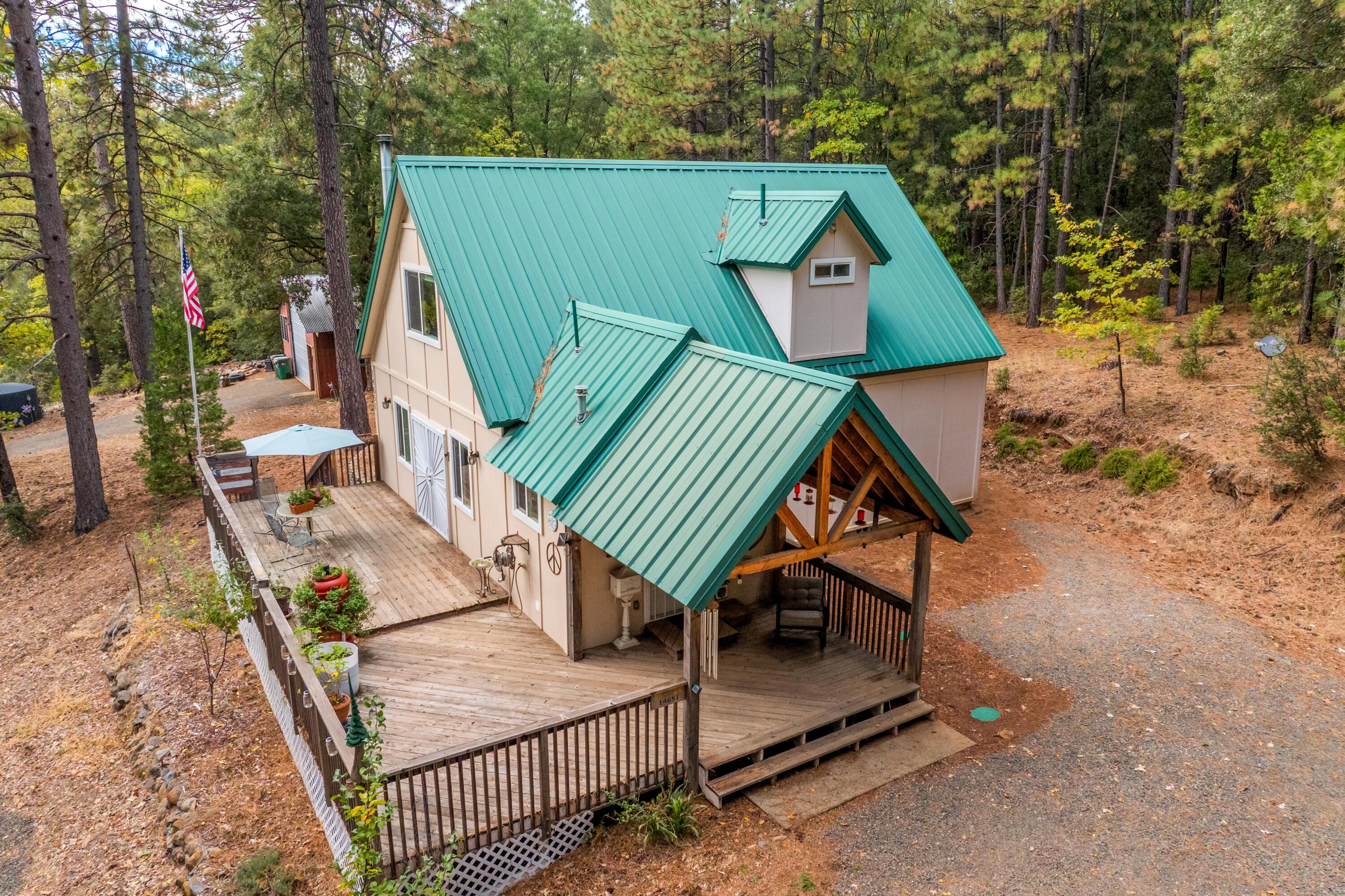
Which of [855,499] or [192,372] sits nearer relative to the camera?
[855,499]

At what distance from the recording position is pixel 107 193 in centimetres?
2305

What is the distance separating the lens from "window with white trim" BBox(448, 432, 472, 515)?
1261 centimetres

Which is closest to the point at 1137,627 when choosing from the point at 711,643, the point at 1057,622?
the point at 1057,622

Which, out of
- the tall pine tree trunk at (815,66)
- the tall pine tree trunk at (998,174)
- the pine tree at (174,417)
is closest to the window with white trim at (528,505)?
the pine tree at (174,417)

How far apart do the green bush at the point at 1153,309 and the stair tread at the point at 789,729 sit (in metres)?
14.6

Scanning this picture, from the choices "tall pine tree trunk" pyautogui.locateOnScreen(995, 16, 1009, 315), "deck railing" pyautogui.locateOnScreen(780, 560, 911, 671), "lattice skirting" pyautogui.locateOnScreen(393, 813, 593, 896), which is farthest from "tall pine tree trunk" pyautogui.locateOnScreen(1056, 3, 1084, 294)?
"lattice skirting" pyautogui.locateOnScreen(393, 813, 593, 896)

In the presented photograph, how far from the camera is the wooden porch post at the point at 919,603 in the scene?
29.4 ft

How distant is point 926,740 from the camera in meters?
8.98

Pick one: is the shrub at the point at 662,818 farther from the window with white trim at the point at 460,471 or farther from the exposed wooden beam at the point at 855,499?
the window with white trim at the point at 460,471

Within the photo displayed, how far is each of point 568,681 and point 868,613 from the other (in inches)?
144

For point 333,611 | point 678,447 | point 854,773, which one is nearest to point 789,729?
point 854,773

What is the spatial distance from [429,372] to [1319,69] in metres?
15.6

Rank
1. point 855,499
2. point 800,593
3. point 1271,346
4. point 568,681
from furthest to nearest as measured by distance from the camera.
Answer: point 1271,346
point 800,593
point 568,681
point 855,499

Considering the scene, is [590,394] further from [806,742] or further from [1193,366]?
[1193,366]
